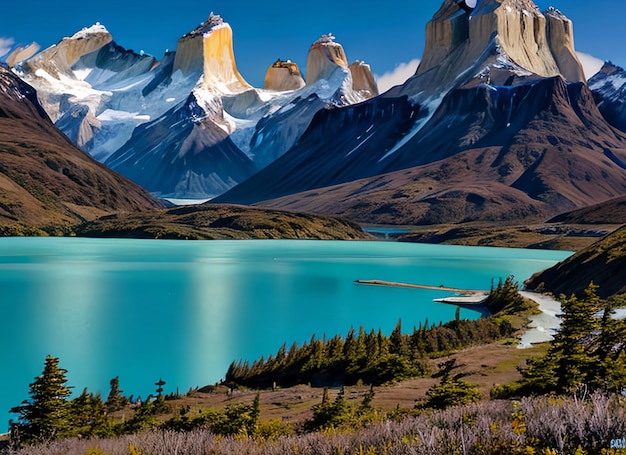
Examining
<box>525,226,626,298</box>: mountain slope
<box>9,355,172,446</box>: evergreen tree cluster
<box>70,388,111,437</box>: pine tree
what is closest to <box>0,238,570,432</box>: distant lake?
<box>70,388,111,437</box>: pine tree

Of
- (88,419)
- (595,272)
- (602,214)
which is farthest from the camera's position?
(602,214)

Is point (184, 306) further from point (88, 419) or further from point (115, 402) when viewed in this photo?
point (88, 419)

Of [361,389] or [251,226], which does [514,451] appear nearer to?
[361,389]

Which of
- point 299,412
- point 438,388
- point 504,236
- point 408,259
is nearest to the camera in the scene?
point 438,388

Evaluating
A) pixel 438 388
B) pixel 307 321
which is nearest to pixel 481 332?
pixel 307 321

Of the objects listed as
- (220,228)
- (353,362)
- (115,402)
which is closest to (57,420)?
(115,402)
